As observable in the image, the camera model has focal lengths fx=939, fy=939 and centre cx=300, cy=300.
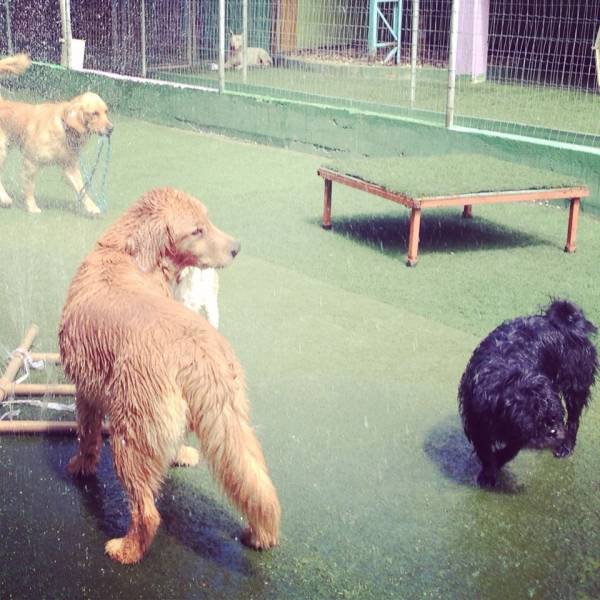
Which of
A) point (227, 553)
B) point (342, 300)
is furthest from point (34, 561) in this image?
point (342, 300)

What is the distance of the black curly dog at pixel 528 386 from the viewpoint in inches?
140

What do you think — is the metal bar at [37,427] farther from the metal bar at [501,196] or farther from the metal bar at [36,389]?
the metal bar at [501,196]

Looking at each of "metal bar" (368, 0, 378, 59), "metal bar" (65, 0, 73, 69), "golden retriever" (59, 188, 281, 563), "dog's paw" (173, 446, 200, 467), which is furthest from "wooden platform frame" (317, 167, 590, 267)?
"metal bar" (368, 0, 378, 59)

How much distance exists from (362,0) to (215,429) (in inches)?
579

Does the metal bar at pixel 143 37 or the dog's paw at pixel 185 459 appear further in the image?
the metal bar at pixel 143 37

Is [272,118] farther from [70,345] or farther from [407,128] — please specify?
[70,345]

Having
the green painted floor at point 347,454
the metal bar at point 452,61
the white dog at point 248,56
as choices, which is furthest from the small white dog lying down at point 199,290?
the white dog at point 248,56

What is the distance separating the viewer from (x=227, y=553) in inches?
128

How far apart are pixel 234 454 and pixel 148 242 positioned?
Result: 942 mm

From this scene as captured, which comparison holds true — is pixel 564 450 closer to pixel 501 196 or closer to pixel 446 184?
pixel 501 196

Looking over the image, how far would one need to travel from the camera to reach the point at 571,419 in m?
3.97

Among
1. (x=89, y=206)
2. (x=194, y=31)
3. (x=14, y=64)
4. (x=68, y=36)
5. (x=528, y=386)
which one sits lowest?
(x=89, y=206)

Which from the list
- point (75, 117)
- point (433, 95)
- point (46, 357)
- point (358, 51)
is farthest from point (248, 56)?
point (46, 357)

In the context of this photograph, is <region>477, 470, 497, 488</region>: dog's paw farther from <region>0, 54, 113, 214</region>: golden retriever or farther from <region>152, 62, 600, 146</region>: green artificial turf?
<region>152, 62, 600, 146</region>: green artificial turf
